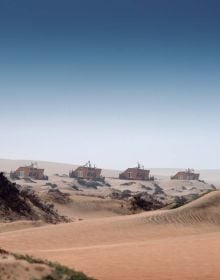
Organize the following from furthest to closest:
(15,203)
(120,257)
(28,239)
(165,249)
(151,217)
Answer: (15,203), (151,217), (28,239), (165,249), (120,257)

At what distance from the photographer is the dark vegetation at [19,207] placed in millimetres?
39625

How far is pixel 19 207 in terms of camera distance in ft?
135

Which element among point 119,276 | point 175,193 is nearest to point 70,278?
point 119,276

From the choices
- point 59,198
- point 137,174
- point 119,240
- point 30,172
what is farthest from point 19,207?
point 137,174

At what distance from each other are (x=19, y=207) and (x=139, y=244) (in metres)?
20.8

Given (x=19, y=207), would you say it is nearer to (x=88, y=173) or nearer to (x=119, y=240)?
(x=119, y=240)

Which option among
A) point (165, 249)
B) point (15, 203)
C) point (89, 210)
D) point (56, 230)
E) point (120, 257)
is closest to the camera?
point (120, 257)

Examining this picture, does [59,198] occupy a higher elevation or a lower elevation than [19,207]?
higher

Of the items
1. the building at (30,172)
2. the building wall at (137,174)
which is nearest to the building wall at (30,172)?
the building at (30,172)

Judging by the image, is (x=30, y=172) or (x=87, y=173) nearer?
(x=30, y=172)

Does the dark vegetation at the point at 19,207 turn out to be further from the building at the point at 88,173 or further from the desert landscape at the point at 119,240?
the building at the point at 88,173

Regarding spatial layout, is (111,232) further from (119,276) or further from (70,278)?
(70,278)

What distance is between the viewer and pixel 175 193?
9344cm

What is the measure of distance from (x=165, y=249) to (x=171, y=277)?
5863 mm
